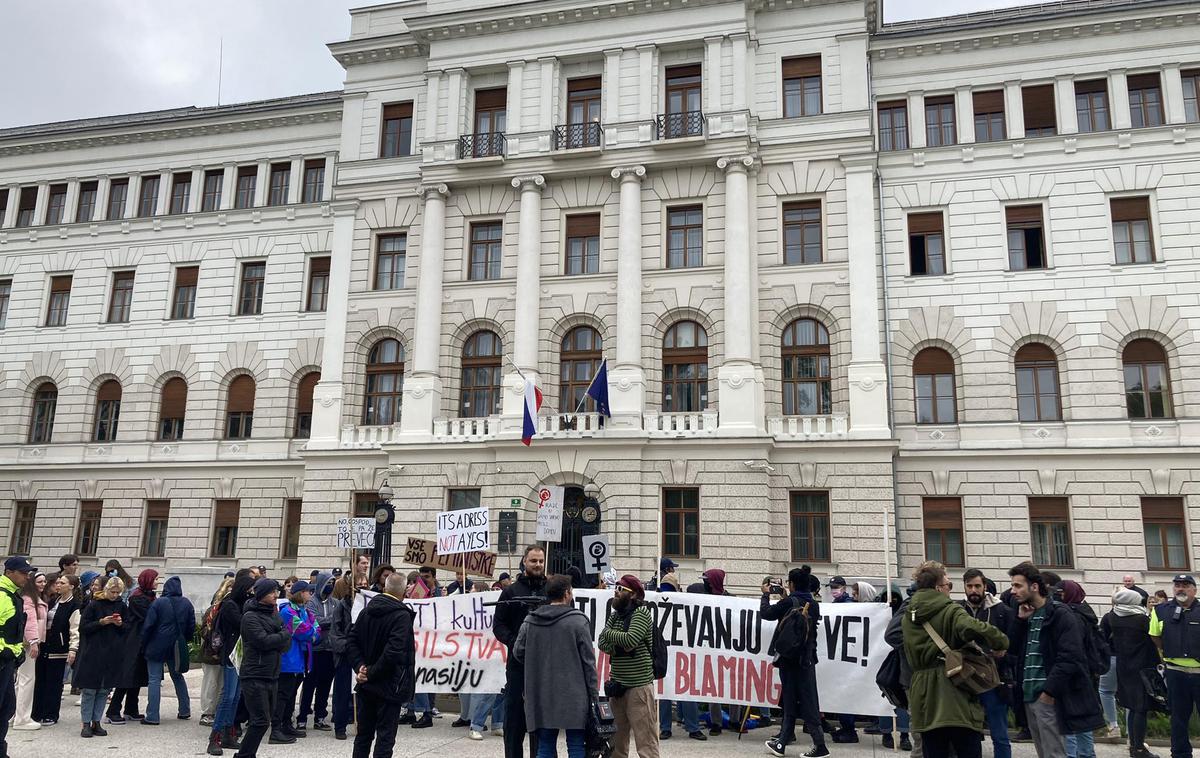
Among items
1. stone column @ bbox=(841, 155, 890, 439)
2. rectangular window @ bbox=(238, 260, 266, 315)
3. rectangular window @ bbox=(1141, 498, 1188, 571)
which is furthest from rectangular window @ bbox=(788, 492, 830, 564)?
rectangular window @ bbox=(238, 260, 266, 315)

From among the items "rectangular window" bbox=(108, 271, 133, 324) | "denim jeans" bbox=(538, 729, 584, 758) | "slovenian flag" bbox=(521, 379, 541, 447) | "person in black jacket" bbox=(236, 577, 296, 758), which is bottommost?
"denim jeans" bbox=(538, 729, 584, 758)

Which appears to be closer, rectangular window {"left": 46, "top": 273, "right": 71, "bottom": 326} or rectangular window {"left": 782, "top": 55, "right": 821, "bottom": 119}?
rectangular window {"left": 782, "top": 55, "right": 821, "bottom": 119}

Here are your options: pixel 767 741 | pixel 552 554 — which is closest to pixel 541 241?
pixel 552 554

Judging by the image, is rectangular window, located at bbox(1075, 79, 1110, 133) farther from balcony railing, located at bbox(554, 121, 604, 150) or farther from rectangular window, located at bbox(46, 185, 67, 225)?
rectangular window, located at bbox(46, 185, 67, 225)


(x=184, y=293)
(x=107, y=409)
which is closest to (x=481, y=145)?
(x=184, y=293)

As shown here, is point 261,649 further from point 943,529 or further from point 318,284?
point 318,284

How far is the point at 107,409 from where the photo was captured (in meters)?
35.0

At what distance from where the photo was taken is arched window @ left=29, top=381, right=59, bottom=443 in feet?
117

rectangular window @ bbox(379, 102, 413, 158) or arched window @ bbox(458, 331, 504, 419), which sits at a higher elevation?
rectangular window @ bbox(379, 102, 413, 158)

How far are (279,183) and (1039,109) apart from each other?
2666cm

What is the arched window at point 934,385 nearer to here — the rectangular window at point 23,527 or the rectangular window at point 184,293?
the rectangular window at point 184,293

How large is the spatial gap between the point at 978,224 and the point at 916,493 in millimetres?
8415

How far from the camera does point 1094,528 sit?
2494 cm

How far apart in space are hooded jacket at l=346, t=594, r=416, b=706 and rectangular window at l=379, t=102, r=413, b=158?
24874 millimetres
